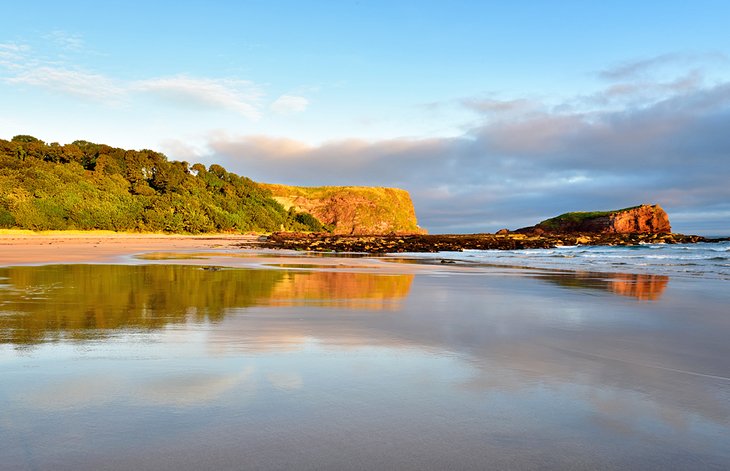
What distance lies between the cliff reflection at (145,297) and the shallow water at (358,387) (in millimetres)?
69

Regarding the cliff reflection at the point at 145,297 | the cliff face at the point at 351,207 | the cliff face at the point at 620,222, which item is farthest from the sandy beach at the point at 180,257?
the cliff face at the point at 351,207

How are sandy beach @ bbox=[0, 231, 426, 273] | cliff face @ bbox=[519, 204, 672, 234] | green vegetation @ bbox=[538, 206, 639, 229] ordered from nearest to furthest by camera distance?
sandy beach @ bbox=[0, 231, 426, 273] < cliff face @ bbox=[519, 204, 672, 234] < green vegetation @ bbox=[538, 206, 639, 229]

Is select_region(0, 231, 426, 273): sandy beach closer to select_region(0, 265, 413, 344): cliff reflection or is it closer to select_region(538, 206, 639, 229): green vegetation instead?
select_region(0, 265, 413, 344): cliff reflection

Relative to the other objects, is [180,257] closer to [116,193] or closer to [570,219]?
[116,193]

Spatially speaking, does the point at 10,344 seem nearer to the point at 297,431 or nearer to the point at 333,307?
the point at 297,431

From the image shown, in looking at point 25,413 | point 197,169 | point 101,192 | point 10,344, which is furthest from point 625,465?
point 197,169

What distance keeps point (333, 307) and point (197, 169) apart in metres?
90.6

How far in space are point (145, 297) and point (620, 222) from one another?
79.3 m

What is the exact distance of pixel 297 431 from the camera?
2.57 metres

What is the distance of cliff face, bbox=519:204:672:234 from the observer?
72125mm

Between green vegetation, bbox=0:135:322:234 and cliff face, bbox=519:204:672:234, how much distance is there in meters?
51.7

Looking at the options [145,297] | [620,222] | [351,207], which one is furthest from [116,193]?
[620,222]

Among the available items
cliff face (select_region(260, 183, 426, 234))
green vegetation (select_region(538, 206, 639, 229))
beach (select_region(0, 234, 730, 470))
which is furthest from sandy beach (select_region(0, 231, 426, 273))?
cliff face (select_region(260, 183, 426, 234))

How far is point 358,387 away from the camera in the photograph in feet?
10.9
